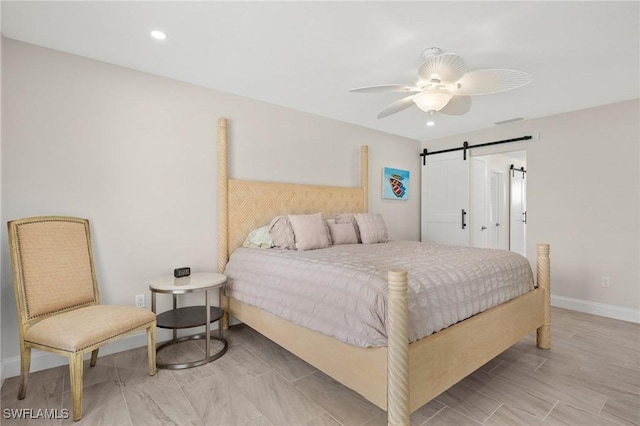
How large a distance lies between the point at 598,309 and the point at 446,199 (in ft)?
7.52

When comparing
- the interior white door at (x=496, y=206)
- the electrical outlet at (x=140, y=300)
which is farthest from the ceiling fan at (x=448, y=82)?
the interior white door at (x=496, y=206)

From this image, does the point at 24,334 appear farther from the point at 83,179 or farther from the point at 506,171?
the point at 506,171

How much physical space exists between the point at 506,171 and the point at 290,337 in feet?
19.4

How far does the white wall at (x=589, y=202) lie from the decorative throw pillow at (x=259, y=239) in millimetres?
3427

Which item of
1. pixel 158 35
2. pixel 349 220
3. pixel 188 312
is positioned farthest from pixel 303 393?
pixel 158 35

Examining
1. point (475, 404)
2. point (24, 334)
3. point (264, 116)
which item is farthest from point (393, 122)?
point (24, 334)

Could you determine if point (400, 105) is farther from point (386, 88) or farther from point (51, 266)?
point (51, 266)

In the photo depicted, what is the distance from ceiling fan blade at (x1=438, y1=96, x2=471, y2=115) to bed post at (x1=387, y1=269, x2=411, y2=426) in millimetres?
1740

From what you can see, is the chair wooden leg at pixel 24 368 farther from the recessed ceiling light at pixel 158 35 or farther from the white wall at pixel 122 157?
the recessed ceiling light at pixel 158 35

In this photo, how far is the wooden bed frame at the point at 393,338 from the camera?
148cm

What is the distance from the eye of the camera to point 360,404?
6.22ft

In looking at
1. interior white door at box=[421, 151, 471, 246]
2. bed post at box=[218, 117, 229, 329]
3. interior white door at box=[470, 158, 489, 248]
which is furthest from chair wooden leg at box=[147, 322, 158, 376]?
interior white door at box=[470, 158, 489, 248]

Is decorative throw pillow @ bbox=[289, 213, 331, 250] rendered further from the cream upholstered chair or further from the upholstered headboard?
the cream upholstered chair

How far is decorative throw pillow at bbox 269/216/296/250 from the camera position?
299 cm
